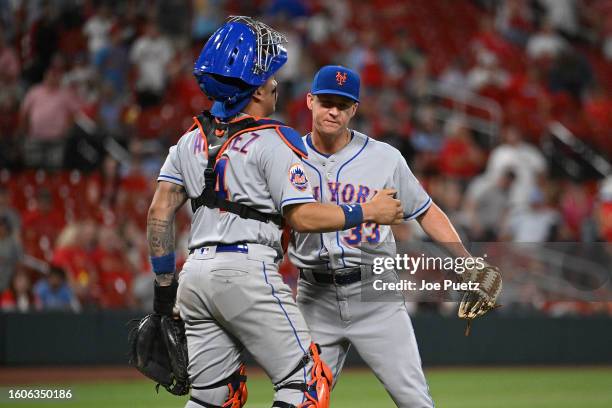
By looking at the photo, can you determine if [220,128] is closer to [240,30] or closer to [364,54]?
[240,30]

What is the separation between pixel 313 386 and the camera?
4.11 m

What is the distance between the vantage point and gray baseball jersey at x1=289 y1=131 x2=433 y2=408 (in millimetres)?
4980

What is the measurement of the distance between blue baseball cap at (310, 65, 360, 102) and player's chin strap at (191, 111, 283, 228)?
0.94 metres

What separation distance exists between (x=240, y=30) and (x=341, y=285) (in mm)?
1490

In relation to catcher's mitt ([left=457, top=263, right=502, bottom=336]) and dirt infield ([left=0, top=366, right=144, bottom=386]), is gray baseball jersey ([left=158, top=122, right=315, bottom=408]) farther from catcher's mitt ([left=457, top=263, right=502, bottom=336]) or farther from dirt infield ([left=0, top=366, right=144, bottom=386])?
dirt infield ([left=0, top=366, right=144, bottom=386])

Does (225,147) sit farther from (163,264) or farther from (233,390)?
(233,390)

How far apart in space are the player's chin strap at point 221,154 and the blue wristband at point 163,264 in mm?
308

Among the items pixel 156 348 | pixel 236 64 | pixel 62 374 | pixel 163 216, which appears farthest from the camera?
pixel 62 374

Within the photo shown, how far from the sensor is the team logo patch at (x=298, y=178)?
13.5 feet

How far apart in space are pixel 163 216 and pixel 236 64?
2.41 feet

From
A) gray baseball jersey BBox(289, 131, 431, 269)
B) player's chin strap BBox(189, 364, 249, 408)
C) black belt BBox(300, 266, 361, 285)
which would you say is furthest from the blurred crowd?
player's chin strap BBox(189, 364, 249, 408)

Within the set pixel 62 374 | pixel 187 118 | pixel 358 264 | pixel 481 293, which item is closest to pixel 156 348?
pixel 358 264

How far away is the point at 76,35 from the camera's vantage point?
43.8 feet

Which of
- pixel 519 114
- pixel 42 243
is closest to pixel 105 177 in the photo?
pixel 42 243
